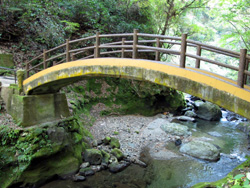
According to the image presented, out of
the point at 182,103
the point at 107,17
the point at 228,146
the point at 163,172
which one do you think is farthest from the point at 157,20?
the point at 163,172

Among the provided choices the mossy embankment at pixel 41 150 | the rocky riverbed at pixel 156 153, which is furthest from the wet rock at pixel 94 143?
the mossy embankment at pixel 41 150

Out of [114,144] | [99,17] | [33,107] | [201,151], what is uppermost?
[99,17]

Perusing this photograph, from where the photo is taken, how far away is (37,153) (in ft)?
25.5

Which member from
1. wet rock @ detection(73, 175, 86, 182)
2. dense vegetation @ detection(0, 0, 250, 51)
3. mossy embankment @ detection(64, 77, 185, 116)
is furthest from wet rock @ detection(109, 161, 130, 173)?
dense vegetation @ detection(0, 0, 250, 51)

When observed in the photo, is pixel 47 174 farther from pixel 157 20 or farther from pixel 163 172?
pixel 157 20

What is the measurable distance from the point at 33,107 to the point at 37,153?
6.89ft

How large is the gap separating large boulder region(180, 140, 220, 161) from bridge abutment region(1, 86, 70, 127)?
6.62 meters

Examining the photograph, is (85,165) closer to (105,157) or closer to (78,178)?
(78,178)

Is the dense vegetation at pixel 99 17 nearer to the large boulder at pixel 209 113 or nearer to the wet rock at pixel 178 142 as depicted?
the large boulder at pixel 209 113

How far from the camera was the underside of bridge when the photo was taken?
3.85 m

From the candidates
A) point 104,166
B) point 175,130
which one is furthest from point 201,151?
point 104,166

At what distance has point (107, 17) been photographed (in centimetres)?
1510

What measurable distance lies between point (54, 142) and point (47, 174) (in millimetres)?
1264

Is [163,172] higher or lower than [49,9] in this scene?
lower
